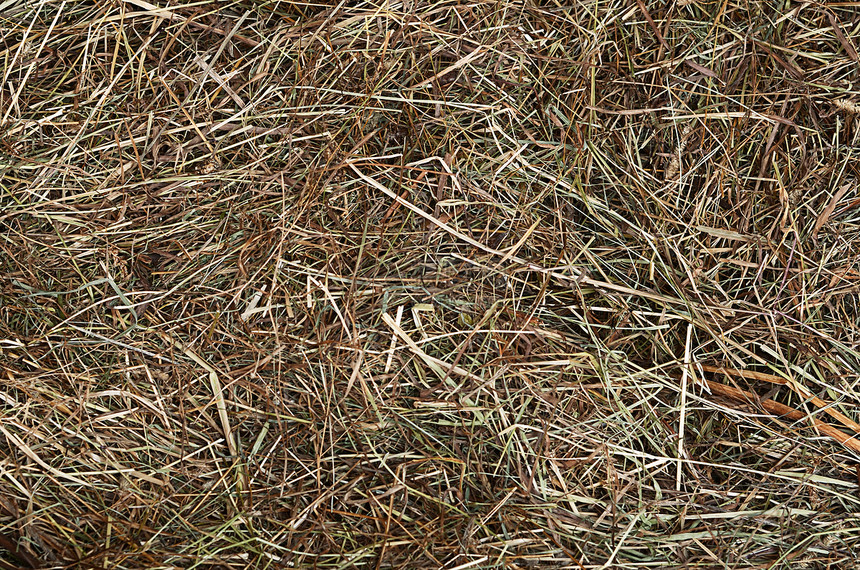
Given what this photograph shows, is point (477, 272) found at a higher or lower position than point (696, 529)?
higher

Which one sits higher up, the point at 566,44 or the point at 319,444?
the point at 566,44

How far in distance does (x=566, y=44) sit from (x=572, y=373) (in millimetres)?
706

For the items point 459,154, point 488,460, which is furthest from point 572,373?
point 459,154

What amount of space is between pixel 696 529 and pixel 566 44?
105 centimetres

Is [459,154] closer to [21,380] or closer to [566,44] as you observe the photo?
[566,44]

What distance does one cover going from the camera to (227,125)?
146 cm

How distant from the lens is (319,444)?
53.2 inches

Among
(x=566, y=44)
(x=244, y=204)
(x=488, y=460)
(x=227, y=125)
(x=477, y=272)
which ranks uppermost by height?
(x=566, y=44)

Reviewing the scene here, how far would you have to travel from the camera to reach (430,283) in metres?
1.41

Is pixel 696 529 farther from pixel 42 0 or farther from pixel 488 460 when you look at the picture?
pixel 42 0

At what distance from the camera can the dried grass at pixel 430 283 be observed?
4.46 ft

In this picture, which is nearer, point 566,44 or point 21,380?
point 21,380

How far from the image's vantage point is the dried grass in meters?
1.36

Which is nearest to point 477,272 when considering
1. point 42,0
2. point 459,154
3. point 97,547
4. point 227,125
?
point 459,154
